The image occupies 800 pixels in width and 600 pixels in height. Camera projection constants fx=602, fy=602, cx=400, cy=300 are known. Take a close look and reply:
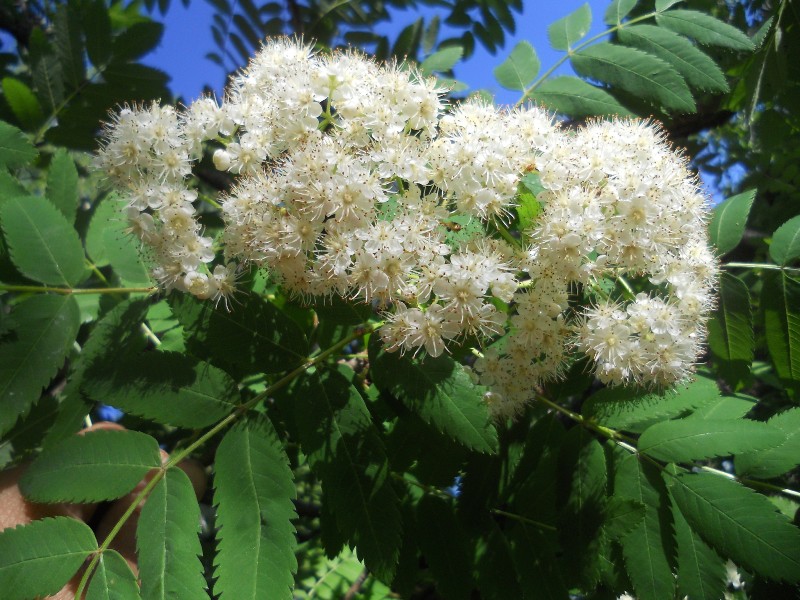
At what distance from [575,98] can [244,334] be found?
4.89ft

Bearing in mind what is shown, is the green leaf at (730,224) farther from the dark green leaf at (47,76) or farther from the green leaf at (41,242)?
the dark green leaf at (47,76)

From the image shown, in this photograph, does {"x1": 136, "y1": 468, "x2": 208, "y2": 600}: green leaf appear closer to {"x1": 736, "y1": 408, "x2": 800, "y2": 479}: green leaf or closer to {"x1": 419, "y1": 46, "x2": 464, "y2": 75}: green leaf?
{"x1": 736, "y1": 408, "x2": 800, "y2": 479}: green leaf

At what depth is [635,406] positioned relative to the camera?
1813 mm

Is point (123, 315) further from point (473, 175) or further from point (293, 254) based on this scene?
point (473, 175)

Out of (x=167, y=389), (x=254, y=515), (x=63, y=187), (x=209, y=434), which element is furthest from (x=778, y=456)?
(x=63, y=187)

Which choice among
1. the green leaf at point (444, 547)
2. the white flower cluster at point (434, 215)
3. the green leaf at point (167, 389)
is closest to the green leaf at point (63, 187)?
the white flower cluster at point (434, 215)

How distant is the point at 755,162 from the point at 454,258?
9.96 ft

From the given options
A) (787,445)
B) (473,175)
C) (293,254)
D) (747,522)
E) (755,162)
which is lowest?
(747,522)

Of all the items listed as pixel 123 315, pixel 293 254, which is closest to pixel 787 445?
pixel 293 254

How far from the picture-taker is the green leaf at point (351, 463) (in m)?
1.44

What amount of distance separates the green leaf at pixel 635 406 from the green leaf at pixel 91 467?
1272 millimetres

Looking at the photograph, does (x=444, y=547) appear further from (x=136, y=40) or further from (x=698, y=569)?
(x=136, y=40)

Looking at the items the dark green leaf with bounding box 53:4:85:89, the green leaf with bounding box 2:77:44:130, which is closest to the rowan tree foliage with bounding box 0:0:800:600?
the green leaf with bounding box 2:77:44:130

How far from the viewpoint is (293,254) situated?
5.21ft
